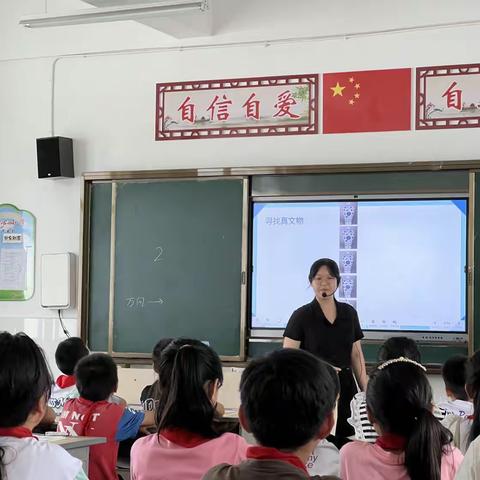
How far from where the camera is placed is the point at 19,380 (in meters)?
1.72

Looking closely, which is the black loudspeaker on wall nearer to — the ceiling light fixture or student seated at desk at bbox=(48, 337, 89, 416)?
the ceiling light fixture

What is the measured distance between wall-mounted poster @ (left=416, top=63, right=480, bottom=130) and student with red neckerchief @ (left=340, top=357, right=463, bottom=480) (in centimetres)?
328

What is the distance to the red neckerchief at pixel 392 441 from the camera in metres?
2.28

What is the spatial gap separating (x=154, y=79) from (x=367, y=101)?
1.51 meters

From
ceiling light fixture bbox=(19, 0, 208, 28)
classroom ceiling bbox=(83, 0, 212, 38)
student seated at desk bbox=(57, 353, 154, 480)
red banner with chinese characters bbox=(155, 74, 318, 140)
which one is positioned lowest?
student seated at desk bbox=(57, 353, 154, 480)

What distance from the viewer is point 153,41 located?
6.06m

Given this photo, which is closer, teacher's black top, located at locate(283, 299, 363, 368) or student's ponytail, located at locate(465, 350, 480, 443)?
student's ponytail, located at locate(465, 350, 480, 443)

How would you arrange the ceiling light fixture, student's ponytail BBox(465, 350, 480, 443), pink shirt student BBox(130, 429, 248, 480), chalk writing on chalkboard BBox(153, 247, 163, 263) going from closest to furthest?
pink shirt student BBox(130, 429, 248, 480), student's ponytail BBox(465, 350, 480, 443), the ceiling light fixture, chalk writing on chalkboard BBox(153, 247, 163, 263)

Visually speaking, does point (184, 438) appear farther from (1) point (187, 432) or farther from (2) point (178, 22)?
(2) point (178, 22)

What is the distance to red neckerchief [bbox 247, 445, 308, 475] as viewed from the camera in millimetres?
1501

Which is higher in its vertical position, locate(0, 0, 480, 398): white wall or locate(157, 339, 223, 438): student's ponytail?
locate(0, 0, 480, 398): white wall

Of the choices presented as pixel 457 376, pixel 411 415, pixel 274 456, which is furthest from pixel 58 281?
pixel 274 456

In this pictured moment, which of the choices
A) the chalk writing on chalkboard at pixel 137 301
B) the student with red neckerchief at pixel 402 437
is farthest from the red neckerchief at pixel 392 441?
the chalk writing on chalkboard at pixel 137 301

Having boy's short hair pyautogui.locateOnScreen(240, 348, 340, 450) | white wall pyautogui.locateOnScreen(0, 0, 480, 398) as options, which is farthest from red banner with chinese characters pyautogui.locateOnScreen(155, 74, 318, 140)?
boy's short hair pyautogui.locateOnScreen(240, 348, 340, 450)
